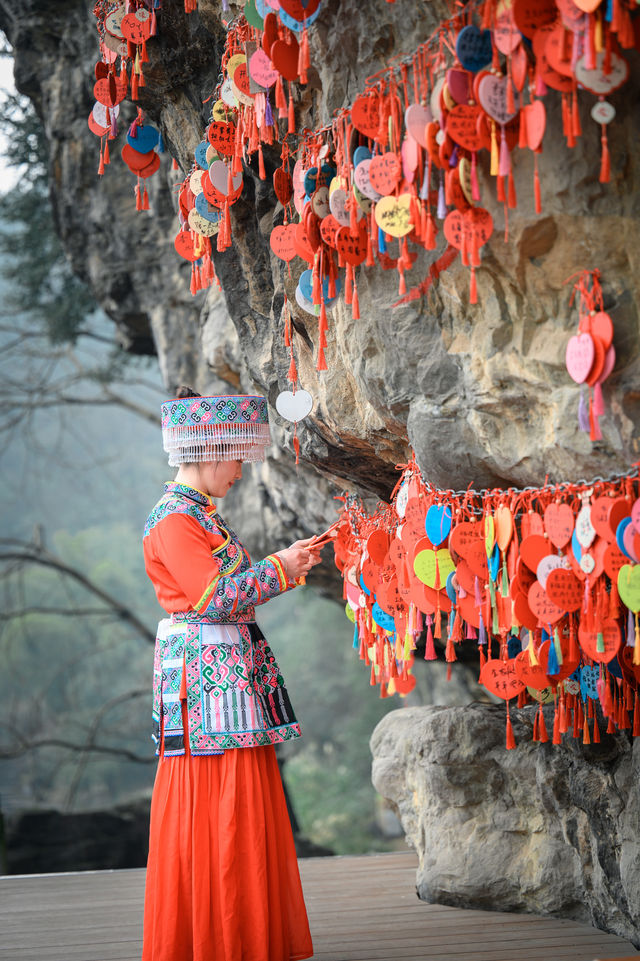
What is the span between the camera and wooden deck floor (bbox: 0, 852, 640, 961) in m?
2.44

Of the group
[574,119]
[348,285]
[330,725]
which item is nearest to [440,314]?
[348,285]

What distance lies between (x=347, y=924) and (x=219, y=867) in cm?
86

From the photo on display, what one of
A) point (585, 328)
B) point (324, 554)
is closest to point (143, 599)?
point (324, 554)

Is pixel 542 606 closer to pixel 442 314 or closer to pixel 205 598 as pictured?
pixel 442 314

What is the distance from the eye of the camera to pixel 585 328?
1.65m

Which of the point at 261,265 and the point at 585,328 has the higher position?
the point at 261,265

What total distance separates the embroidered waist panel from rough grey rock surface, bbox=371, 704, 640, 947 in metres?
0.82

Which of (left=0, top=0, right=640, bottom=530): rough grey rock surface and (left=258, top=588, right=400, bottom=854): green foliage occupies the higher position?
(left=0, top=0, right=640, bottom=530): rough grey rock surface

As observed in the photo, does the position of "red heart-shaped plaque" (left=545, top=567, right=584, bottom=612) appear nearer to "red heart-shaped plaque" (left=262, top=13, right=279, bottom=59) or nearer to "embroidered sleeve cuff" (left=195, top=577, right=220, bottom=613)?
"embroidered sleeve cuff" (left=195, top=577, right=220, bottom=613)

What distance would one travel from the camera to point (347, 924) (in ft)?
9.09

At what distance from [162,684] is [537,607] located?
0.91 m

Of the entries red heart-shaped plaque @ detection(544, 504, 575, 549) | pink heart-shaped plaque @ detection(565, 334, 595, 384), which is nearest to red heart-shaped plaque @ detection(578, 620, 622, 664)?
red heart-shaped plaque @ detection(544, 504, 575, 549)

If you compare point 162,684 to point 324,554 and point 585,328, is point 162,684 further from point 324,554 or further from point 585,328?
point 324,554

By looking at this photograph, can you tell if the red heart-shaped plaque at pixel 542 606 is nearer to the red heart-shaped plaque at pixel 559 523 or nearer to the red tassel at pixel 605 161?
the red heart-shaped plaque at pixel 559 523
